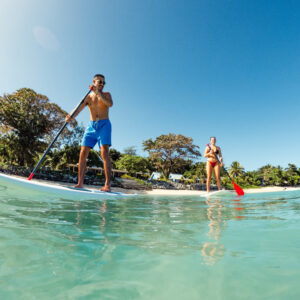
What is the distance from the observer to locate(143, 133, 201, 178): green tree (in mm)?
33219

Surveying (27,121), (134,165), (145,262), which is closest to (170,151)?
(134,165)

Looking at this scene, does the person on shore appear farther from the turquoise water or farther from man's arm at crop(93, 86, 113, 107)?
the turquoise water

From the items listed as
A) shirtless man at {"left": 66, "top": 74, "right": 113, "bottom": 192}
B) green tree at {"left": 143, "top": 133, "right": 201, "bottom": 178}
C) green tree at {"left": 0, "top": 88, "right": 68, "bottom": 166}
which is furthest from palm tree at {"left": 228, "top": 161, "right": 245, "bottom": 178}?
shirtless man at {"left": 66, "top": 74, "right": 113, "bottom": 192}

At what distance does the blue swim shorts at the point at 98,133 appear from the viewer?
3.92m

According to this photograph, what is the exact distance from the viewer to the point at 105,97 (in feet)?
13.0

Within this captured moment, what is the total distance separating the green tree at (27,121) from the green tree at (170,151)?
58.4 feet

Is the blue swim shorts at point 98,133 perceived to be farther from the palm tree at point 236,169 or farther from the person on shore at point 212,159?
the palm tree at point 236,169

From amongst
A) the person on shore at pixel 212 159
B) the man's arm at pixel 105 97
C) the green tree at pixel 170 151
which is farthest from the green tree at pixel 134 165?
the man's arm at pixel 105 97

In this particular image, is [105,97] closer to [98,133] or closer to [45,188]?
[98,133]

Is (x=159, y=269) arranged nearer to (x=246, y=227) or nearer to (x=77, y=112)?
(x=246, y=227)

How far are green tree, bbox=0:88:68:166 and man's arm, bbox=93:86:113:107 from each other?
→ 17.1 meters

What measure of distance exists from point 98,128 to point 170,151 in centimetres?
3043

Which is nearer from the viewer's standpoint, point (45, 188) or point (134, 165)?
point (45, 188)

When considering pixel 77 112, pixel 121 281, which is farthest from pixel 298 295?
pixel 77 112
